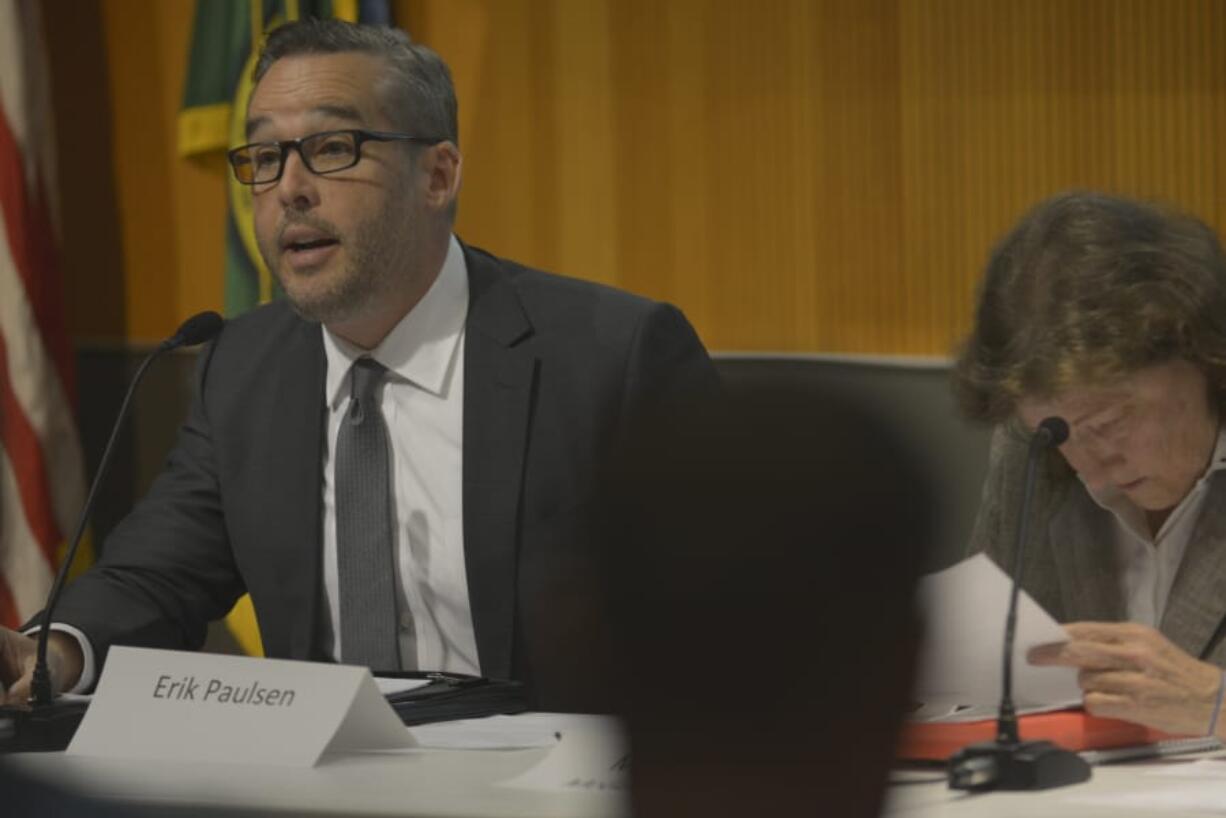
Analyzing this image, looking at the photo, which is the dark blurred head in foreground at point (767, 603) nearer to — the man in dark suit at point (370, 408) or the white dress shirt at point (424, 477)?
the man in dark suit at point (370, 408)

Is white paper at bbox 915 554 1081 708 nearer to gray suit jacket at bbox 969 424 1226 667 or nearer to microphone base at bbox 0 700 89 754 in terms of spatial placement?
gray suit jacket at bbox 969 424 1226 667

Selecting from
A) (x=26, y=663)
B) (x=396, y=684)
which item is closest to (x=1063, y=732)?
(x=396, y=684)

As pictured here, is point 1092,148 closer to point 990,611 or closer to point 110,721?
point 990,611

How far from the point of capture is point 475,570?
2.80 m

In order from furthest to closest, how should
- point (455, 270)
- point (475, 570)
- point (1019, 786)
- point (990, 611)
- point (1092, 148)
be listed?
point (1092, 148), point (455, 270), point (475, 570), point (990, 611), point (1019, 786)

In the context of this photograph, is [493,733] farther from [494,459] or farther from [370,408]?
[370,408]

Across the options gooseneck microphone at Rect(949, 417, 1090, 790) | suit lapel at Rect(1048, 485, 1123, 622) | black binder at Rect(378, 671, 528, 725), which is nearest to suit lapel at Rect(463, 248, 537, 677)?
black binder at Rect(378, 671, 528, 725)

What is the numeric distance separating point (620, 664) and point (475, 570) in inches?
80.7

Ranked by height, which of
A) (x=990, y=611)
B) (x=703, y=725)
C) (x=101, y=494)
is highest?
(x=703, y=725)

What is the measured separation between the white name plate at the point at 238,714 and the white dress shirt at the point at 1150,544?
3.61ft

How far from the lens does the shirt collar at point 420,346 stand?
9.64 ft

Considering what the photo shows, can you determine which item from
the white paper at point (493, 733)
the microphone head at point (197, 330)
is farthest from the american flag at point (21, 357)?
the white paper at point (493, 733)

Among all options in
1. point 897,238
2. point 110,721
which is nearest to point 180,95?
point 897,238

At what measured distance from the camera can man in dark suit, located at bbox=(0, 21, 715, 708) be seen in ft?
9.25
